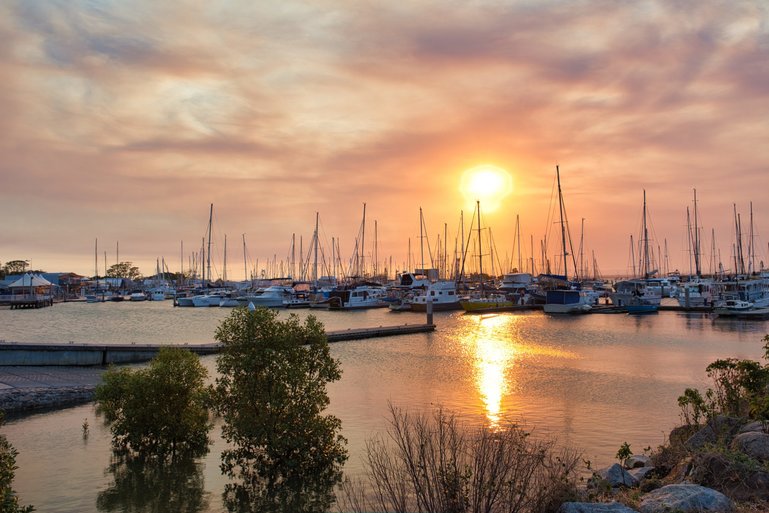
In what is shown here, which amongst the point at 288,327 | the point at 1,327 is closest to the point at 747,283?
the point at 288,327

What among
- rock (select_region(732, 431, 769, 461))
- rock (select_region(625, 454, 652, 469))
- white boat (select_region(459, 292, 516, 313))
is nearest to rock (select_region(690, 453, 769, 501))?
rock (select_region(732, 431, 769, 461))

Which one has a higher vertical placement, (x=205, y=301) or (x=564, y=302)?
(x=205, y=301)

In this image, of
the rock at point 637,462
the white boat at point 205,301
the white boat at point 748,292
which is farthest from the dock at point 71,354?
the white boat at point 205,301

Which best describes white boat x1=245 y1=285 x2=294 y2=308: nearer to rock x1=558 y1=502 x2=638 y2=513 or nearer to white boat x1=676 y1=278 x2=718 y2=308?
white boat x1=676 y1=278 x2=718 y2=308

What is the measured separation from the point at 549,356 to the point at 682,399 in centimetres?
3347

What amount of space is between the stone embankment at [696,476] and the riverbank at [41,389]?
86.3 feet

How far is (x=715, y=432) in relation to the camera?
17062 millimetres

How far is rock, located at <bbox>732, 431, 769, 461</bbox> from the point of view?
561 inches

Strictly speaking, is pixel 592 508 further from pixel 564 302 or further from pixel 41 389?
pixel 564 302

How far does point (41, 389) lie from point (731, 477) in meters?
31.0

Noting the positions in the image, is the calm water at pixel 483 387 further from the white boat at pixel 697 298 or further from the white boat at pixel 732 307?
the white boat at pixel 697 298

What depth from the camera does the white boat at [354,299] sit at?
12081cm

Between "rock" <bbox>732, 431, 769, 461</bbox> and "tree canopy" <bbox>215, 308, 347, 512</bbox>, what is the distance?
11.2 meters

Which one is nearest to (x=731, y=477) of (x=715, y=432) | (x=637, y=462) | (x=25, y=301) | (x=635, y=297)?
(x=715, y=432)
